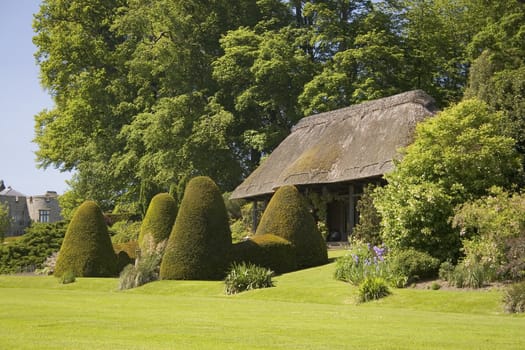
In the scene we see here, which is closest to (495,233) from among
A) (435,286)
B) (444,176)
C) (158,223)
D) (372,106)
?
(435,286)

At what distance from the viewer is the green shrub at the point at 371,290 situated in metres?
17.1

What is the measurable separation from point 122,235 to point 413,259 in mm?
21597

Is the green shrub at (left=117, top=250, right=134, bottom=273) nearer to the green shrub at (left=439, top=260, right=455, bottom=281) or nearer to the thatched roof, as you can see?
the thatched roof

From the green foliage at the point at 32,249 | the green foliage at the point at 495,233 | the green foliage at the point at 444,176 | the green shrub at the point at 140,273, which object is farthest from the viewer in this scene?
the green foliage at the point at 32,249

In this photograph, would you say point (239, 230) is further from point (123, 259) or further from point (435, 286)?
point (435, 286)

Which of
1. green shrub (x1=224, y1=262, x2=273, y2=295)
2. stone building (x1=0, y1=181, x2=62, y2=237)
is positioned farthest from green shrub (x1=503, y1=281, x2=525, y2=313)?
stone building (x1=0, y1=181, x2=62, y2=237)

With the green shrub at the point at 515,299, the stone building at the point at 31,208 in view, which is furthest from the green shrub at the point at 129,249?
the stone building at the point at 31,208

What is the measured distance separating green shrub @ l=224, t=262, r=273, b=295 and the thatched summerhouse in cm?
860

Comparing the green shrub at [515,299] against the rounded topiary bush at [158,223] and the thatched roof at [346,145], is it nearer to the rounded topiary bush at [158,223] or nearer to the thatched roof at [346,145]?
the thatched roof at [346,145]

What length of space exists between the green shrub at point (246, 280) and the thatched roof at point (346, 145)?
29.7 ft

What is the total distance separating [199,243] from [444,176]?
321 inches

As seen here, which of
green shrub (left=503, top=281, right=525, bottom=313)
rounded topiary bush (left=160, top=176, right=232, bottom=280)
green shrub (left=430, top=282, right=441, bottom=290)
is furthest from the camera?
rounded topiary bush (left=160, top=176, right=232, bottom=280)

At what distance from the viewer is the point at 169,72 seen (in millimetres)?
44312

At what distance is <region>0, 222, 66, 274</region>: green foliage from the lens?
31719 mm
